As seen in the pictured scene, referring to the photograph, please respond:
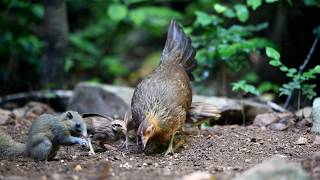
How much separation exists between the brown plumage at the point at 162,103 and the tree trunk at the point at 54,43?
77.0 inches

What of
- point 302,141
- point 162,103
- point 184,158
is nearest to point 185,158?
point 184,158

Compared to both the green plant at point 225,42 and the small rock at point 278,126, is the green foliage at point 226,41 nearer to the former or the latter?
the green plant at point 225,42

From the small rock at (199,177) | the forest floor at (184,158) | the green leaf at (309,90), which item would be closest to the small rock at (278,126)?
the forest floor at (184,158)

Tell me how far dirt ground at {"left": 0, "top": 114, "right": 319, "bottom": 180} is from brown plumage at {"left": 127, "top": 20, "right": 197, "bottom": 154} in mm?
236

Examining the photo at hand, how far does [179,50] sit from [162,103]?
110 cm

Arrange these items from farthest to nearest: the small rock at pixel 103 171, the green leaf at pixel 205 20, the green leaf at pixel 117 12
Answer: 1. the green leaf at pixel 117 12
2. the green leaf at pixel 205 20
3. the small rock at pixel 103 171

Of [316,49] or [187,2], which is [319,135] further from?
[187,2]

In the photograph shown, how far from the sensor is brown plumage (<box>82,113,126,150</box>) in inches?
229

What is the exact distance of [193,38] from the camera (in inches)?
310

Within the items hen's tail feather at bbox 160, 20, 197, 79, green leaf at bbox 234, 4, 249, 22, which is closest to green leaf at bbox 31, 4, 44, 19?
hen's tail feather at bbox 160, 20, 197, 79

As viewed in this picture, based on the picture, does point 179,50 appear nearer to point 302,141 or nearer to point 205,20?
point 205,20

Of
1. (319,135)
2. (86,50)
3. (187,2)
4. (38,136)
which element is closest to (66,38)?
(86,50)

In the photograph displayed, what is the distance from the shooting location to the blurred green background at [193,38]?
25.2 ft

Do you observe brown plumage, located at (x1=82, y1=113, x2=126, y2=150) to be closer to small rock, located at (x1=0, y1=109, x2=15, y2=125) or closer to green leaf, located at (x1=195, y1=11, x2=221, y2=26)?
small rock, located at (x1=0, y1=109, x2=15, y2=125)
